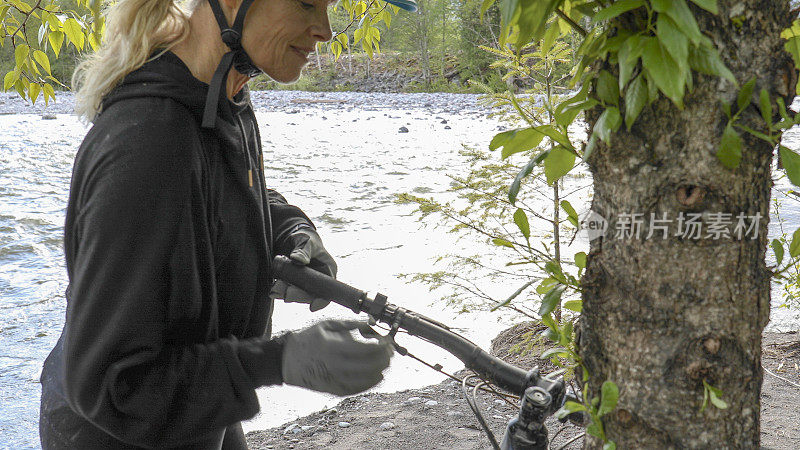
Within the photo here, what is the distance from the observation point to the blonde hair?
1.55 meters

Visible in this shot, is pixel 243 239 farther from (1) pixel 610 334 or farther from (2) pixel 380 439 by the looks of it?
(2) pixel 380 439

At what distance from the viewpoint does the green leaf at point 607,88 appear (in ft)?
3.34

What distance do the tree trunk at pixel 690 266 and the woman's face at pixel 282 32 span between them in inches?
32.4

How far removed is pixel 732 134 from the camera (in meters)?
A: 0.96

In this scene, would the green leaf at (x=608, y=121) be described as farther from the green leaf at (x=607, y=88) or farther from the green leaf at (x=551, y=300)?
the green leaf at (x=551, y=300)

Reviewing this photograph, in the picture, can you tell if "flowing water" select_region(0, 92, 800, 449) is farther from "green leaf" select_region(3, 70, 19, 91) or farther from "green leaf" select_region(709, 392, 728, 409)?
"green leaf" select_region(709, 392, 728, 409)

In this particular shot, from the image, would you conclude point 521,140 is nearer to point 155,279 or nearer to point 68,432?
point 155,279

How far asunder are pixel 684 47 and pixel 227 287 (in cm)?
116

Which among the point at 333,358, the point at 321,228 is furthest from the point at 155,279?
the point at 321,228

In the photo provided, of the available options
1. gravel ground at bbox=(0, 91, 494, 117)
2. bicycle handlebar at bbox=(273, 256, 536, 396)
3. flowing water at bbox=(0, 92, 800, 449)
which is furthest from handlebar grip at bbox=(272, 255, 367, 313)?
gravel ground at bbox=(0, 91, 494, 117)

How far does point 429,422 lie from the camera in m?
3.25

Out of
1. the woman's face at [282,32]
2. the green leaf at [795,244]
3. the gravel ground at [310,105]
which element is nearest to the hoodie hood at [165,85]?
the woman's face at [282,32]

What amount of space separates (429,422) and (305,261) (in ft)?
5.70

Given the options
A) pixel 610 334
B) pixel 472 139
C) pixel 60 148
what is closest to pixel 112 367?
pixel 610 334
